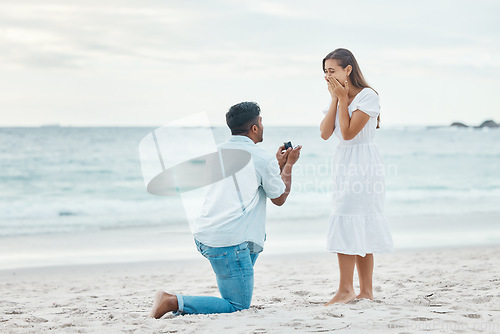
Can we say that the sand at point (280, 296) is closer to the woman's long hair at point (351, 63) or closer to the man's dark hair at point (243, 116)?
the man's dark hair at point (243, 116)

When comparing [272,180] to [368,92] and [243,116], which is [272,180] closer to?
[243,116]

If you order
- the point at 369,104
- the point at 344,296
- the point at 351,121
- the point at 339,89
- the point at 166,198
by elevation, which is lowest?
the point at 344,296

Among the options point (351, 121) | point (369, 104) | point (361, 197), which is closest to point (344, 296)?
point (361, 197)

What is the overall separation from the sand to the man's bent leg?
0.07m

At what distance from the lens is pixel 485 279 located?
4.69m

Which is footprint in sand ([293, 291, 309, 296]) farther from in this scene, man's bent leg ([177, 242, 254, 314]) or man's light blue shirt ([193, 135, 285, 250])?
man's light blue shirt ([193, 135, 285, 250])

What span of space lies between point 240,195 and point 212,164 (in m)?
0.27

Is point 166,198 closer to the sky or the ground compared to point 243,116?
closer to the ground

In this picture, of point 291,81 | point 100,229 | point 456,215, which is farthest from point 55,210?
point 291,81

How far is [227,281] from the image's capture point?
130 inches

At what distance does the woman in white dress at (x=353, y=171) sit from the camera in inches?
139

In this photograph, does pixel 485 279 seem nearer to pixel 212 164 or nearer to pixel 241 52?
pixel 212 164

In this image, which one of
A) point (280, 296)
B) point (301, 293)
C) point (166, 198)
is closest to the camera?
point (280, 296)

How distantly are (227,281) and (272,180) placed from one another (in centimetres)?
68
